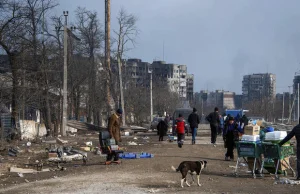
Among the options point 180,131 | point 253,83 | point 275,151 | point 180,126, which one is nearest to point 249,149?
point 275,151

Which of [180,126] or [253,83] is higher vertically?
[253,83]

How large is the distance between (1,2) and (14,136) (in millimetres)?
7767

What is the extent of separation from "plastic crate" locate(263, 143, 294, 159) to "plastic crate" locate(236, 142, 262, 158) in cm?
22

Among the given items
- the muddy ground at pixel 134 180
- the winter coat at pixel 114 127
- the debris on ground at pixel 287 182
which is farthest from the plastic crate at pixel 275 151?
the winter coat at pixel 114 127

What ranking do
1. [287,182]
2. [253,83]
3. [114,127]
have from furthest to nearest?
1. [253,83]
2. [114,127]
3. [287,182]

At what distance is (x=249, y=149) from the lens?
14.7 m

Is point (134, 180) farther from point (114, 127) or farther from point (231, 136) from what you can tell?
point (231, 136)

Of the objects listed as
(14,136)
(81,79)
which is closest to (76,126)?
(81,79)

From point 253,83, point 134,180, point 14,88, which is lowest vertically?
point 134,180

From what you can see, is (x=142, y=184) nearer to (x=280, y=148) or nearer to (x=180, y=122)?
(x=280, y=148)

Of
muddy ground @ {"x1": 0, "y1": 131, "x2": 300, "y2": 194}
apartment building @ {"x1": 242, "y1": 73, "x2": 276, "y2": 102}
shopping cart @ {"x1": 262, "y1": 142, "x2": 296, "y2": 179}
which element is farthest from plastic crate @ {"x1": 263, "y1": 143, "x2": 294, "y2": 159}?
apartment building @ {"x1": 242, "y1": 73, "x2": 276, "y2": 102}

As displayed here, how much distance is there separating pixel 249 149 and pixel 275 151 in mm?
812

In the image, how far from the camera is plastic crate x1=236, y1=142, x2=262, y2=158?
14547 millimetres

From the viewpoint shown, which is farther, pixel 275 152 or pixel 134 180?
pixel 275 152
